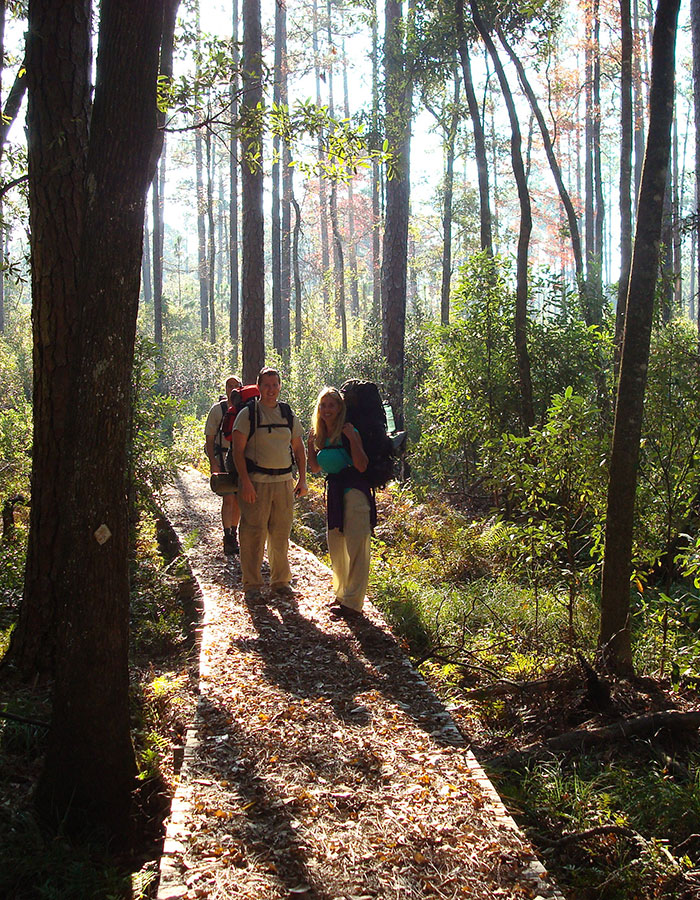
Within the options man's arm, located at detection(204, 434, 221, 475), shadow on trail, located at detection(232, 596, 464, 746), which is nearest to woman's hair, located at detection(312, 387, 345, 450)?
shadow on trail, located at detection(232, 596, 464, 746)

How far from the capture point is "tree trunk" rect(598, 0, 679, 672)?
4.79 m

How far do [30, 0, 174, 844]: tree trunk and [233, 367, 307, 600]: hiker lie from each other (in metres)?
2.63

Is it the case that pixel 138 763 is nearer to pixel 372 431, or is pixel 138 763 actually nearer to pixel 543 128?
pixel 372 431

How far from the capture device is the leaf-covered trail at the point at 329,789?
9.80 feet

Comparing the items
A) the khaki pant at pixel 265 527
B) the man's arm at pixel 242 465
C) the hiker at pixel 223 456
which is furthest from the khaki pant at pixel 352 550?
the hiker at pixel 223 456

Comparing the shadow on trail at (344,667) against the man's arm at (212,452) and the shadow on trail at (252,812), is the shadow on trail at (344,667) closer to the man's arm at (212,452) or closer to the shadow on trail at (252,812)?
the shadow on trail at (252,812)

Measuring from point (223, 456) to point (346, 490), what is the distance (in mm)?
2810

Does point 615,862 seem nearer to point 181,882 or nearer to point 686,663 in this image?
point 686,663

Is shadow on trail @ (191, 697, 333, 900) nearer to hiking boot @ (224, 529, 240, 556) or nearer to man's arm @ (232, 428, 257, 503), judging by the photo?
man's arm @ (232, 428, 257, 503)

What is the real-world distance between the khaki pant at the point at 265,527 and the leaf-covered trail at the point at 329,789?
912mm

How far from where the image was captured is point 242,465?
244 inches

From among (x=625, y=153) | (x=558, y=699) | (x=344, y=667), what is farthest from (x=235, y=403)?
(x=625, y=153)

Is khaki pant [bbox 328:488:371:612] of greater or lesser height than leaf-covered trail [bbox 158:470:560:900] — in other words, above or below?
above

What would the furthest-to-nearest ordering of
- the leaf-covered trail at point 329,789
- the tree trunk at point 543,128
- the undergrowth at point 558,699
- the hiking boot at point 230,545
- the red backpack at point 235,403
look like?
the tree trunk at point 543,128 → the hiking boot at point 230,545 → the red backpack at point 235,403 → the undergrowth at point 558,699 → the leaf-covered trail at point 329,789
